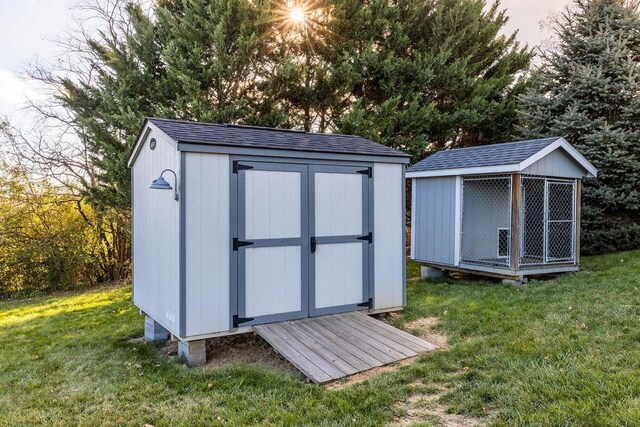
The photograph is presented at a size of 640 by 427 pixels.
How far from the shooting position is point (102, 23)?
1266 cm

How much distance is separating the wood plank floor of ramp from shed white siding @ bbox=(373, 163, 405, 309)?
0.58m

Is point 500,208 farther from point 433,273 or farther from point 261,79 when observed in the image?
point 261,79

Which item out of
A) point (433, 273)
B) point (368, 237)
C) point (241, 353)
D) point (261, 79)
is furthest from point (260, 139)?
point (261, 79)

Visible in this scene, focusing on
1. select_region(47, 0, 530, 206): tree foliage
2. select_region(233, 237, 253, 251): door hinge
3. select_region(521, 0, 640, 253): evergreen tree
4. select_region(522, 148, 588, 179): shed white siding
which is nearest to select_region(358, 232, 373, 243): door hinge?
select_region(233, 237, 253, 251): door hinge

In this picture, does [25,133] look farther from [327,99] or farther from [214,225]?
[214,225]

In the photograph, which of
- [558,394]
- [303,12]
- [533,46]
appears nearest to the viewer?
[558,394]

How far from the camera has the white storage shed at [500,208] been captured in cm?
703

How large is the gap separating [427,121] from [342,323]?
8.11 m

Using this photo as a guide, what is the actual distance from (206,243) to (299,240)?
1.04 metres

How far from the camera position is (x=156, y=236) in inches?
189

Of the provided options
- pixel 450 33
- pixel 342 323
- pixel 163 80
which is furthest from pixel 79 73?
pixel 342 323

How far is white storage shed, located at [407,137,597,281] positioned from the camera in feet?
23.1

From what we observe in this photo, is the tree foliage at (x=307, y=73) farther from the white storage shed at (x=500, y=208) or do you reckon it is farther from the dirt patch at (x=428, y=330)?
the dirt patch at (x=428, y=330)

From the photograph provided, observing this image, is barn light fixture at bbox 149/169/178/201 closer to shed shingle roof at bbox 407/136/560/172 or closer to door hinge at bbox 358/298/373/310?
door hinge at bbox 358/298/373/310
